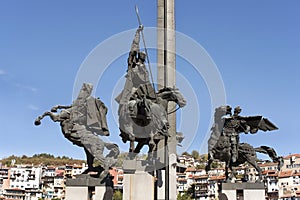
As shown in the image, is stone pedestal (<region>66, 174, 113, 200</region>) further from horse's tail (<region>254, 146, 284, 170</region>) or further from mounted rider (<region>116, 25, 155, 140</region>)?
horse's tail (<region>254, 146, 284, 170</region>)

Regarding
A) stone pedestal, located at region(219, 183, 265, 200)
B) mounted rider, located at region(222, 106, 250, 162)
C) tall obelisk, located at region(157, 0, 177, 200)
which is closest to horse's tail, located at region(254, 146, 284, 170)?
mounted rider, located at region(222, 106, 250, 162)

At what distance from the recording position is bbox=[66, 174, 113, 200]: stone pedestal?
442 inches

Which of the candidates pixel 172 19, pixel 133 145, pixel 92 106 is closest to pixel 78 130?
pixel 92 106

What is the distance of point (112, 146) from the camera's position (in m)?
11.8

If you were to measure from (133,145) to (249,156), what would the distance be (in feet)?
13.0

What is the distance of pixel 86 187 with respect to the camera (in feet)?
37.0

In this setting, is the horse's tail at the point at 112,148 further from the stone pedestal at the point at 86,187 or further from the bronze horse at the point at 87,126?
the stone pedestal at the point at 86,187

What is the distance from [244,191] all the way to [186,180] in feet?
203

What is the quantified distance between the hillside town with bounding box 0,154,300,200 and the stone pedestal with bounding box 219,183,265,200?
43209 millimetres

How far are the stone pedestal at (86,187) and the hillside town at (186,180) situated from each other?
147 ft

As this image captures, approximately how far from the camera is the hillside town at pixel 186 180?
208ft

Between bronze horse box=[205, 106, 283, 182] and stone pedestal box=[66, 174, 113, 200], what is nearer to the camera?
stone pedestal box=[66, 174, 113, 200]

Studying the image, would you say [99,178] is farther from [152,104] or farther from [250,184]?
[250,184]

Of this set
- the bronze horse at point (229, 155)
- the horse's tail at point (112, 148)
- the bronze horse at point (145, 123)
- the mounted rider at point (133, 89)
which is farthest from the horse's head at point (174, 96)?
the bronze horse at point (229, 155)
